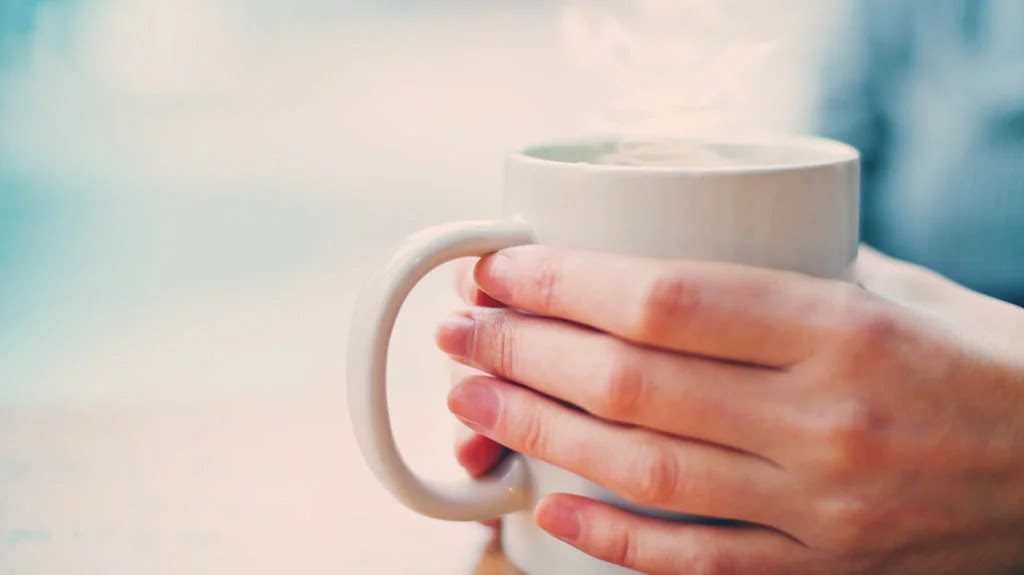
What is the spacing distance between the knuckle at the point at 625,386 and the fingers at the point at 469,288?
3.2 inches

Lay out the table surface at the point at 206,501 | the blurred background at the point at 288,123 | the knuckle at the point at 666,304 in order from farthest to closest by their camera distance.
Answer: the blurred background at the point at 288,123, the table surface at the point at 206,501, the knuckle at the point at 666,304

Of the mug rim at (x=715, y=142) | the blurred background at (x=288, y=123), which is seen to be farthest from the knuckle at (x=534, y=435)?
the blurred background at (x=288, y=123)

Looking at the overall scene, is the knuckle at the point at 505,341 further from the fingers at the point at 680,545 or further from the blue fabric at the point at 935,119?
the blue fabric at the point at 935,119

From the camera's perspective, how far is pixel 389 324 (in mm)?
342

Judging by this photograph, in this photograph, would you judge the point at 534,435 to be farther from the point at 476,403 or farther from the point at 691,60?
the point at 691,60

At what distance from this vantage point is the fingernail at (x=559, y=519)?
35cm

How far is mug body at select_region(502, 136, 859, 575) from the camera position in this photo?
33cm

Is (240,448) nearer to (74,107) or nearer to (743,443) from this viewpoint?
(743,443)

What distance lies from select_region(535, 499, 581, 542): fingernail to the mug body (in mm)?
11

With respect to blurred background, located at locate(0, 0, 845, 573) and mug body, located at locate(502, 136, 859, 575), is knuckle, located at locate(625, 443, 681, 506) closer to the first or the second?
mug body, located at locate(502, 136, 859, 575)

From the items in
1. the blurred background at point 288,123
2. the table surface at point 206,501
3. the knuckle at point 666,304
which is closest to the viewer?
the knuckle at point 666,304

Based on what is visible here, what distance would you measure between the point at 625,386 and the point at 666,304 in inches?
1.4

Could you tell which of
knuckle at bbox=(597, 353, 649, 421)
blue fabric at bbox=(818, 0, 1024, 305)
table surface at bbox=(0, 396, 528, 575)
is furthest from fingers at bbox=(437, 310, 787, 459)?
blue fabric at bbox=(818, 0, 1024, 305)

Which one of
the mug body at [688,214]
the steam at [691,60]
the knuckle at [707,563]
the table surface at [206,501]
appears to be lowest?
the table surface at [206,501]
